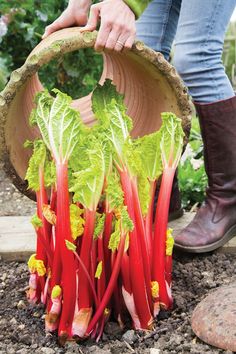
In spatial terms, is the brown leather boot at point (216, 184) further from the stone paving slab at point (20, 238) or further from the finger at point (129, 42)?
the finger at point (129, 42)

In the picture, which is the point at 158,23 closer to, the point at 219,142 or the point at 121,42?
the point at 219,142

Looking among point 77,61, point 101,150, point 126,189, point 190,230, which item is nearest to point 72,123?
point 101,150

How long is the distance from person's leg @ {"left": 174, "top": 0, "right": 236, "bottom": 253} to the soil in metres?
0.10

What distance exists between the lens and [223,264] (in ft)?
8.46

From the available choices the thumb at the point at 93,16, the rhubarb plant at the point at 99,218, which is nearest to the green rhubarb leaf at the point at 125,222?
the rhubarb plant at the point at 99,218

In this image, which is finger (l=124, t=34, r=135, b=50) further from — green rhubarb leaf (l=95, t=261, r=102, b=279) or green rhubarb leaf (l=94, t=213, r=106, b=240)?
green rhubarb leaf (l=95, t=261, r=102, b=279)

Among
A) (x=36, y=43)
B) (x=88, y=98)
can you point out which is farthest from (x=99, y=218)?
(x=36, y=43)

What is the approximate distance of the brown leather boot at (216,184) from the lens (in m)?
2.57

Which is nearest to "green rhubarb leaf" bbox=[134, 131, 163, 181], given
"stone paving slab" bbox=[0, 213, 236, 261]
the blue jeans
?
the blue jeans

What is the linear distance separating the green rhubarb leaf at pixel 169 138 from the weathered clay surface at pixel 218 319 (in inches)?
17.5

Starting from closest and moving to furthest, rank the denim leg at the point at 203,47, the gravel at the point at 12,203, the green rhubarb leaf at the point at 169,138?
the green rhubarb leaf at the point at 169,138 → the denim leg at the point at 203,47 → the gravel at the point at 12,203

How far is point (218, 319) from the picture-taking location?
1887 mm

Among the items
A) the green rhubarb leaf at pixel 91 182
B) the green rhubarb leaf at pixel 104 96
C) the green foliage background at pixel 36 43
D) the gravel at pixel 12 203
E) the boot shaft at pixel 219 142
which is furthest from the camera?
the green foliage background at pixel 36 43

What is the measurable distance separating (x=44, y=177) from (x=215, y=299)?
2.16 feet
